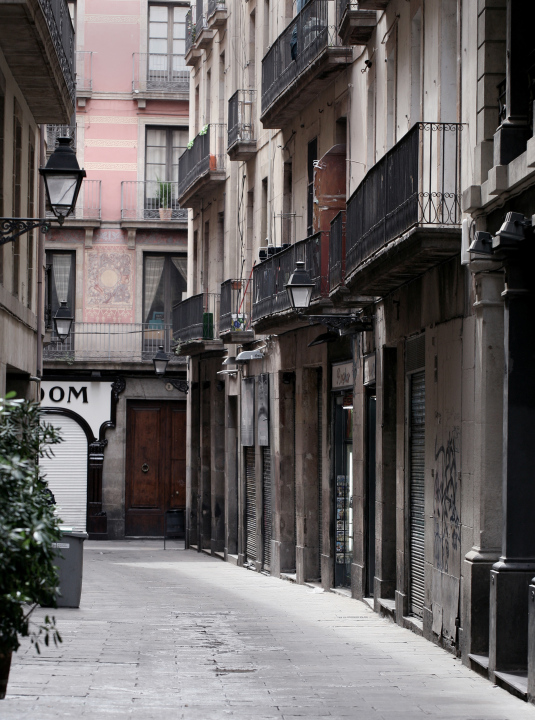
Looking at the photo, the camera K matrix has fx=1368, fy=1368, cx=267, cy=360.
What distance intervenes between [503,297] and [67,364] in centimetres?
2712

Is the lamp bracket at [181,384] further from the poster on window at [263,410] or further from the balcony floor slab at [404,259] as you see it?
the balcony floor slab at [404,259]

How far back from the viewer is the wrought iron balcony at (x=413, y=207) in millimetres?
12844

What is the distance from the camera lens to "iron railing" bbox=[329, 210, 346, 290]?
1805cm

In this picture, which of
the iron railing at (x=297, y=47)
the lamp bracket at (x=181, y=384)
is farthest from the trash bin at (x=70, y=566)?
the lamp bracket at (x=181, y=384)

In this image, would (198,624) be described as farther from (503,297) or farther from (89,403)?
(89,403)

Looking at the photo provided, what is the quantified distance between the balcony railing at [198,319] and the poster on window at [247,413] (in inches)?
124

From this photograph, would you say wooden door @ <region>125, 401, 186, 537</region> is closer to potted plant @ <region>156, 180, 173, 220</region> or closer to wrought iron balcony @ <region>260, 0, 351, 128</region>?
potted plant @ <region>156, 180, 173, 220</region>

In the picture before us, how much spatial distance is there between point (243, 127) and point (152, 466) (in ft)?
44.4

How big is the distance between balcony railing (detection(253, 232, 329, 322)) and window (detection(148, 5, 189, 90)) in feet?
52.6

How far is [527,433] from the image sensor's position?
11.1 meters

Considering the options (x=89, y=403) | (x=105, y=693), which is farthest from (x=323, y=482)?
(x=89, y=403)

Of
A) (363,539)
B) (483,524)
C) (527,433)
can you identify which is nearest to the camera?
(527,433)

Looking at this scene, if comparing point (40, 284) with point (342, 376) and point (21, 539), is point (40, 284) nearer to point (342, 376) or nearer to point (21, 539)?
point (342, 376)

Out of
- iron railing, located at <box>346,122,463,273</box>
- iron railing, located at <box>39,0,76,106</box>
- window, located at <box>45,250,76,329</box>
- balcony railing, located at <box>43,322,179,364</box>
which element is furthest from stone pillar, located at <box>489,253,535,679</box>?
window, located at <box>45,250,76,329</box>
